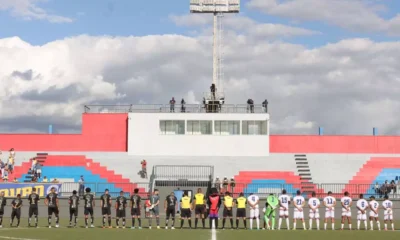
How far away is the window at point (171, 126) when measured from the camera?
55.2 metres

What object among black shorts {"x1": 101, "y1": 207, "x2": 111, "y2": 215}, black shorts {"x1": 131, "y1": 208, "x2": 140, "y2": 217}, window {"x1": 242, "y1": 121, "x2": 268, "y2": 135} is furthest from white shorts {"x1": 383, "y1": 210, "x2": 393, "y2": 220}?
window {"x1": 242, "y1": 121, "x2": 268, "y2": 135}

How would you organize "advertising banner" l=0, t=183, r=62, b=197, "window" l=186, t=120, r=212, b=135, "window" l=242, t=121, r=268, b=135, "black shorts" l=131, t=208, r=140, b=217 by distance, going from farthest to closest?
"window" l=242, t=121, r=268, b=135 → "window" l=186, t=120, r=212, b=135 → "advertising banner" l=0, t=183, r=62, b=197 → "black shorts" l=131, t=208, r=140, b=217

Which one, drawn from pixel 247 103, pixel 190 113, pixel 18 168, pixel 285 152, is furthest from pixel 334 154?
pixel 18 168

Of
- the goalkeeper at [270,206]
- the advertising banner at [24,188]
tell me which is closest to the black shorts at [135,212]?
the goalkeeper at [270,206]

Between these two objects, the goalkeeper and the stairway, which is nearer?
the goalkeeper

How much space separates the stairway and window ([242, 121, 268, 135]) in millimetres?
3633

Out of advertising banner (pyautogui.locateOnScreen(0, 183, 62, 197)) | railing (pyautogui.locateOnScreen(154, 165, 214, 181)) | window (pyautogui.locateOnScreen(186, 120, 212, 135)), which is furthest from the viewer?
window (pyautogui.locateOnScreen(186, 120, 212, 135))

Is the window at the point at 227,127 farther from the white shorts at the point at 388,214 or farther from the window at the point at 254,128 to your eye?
the white shorts at the point at 388,214

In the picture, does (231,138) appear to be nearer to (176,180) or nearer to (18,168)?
(176,180)

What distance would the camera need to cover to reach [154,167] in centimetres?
5159

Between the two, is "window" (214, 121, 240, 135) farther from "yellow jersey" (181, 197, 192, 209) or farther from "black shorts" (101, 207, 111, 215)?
"yellow jersey" (181, 197, 192, 209)

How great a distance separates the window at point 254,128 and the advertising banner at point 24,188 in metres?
18.1

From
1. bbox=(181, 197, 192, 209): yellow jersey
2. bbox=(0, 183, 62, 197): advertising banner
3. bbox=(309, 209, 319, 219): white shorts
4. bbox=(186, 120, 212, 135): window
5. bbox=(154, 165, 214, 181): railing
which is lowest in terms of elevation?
bbox=(309, 209, 319, 219): white shorts

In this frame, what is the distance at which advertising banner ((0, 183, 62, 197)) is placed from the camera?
4303cm
